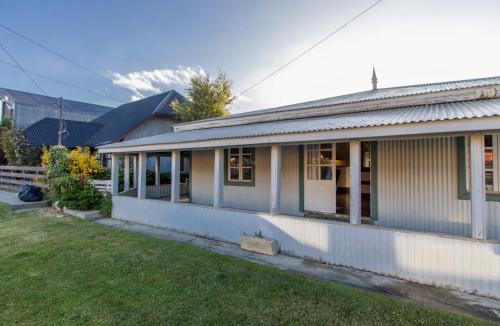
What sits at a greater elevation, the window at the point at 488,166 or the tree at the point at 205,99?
the tree at the point at 205,99

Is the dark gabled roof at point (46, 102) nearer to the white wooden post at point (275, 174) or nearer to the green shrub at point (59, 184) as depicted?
the green shrub at point (59, 184)

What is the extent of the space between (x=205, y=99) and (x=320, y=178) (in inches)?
574

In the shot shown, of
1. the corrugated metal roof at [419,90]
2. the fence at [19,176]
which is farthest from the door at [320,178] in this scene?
the fence at [19,176]

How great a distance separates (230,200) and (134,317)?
18.5 feet

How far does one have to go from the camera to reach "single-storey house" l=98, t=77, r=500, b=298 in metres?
3.64

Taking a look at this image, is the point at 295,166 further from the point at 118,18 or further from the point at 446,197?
the point at 118,18

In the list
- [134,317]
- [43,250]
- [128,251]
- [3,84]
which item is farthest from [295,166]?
[3,84]

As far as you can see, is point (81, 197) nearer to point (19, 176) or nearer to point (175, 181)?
point (175, 181)

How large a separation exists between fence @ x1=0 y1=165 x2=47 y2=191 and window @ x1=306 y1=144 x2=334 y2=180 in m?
11.5

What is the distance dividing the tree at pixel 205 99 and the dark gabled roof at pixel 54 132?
7.39 m

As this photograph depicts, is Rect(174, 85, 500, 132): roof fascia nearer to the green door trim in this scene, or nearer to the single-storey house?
the single-storey house

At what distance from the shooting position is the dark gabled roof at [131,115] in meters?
16.6

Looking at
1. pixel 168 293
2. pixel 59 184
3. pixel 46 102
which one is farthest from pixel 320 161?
pixel 46 102

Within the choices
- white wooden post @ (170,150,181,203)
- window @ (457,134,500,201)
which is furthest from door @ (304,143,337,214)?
white wooden post @ (170,150,181,203)
